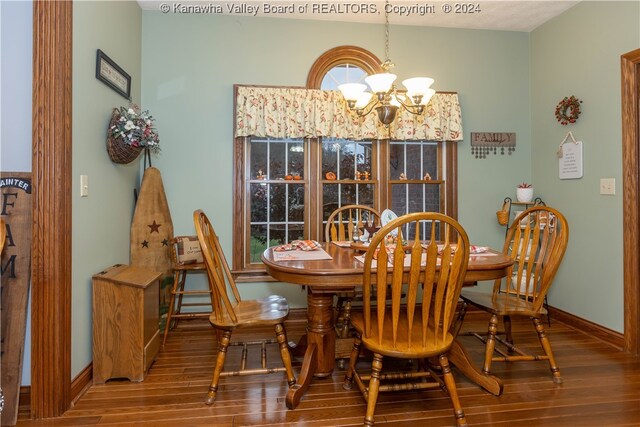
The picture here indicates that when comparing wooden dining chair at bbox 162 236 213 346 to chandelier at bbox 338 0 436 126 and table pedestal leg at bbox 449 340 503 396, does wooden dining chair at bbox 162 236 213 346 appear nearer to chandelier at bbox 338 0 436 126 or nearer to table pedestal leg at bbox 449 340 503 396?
chandelier at bbox 338 0 436 126

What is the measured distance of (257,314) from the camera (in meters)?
2.07

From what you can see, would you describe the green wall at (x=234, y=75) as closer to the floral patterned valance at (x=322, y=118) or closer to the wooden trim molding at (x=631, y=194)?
the floral patterned valance at (x=322, y=118)

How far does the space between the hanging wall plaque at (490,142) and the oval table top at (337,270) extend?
5.94 feet

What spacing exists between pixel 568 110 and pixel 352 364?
9.31 feet

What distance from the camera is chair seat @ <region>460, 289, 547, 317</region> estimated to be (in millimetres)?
2164

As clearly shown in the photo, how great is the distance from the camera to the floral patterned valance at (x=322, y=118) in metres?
3.29

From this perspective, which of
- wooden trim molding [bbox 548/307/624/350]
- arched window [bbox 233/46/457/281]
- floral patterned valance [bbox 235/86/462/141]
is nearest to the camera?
wooden trim molding [bbox 548/307/624/350]

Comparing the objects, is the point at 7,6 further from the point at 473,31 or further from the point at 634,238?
the point at 634,238

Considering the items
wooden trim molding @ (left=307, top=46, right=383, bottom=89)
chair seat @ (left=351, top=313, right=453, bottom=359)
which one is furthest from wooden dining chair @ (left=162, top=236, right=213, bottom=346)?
wooden trim molding @ (left=307, top=46, right=383, bottom=89)

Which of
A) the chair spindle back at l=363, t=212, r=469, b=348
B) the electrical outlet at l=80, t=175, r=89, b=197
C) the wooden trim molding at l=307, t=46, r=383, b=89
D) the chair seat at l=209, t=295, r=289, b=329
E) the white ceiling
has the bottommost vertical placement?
the chair seat at l=209, t=295, r=289, b=329

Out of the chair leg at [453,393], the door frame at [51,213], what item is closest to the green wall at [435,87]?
the door frame at [51,213]

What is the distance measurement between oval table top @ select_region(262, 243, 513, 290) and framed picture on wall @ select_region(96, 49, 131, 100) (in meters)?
1.60

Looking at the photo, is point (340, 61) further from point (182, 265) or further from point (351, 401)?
point (351, 401)

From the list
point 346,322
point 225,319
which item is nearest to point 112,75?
point 225,319
